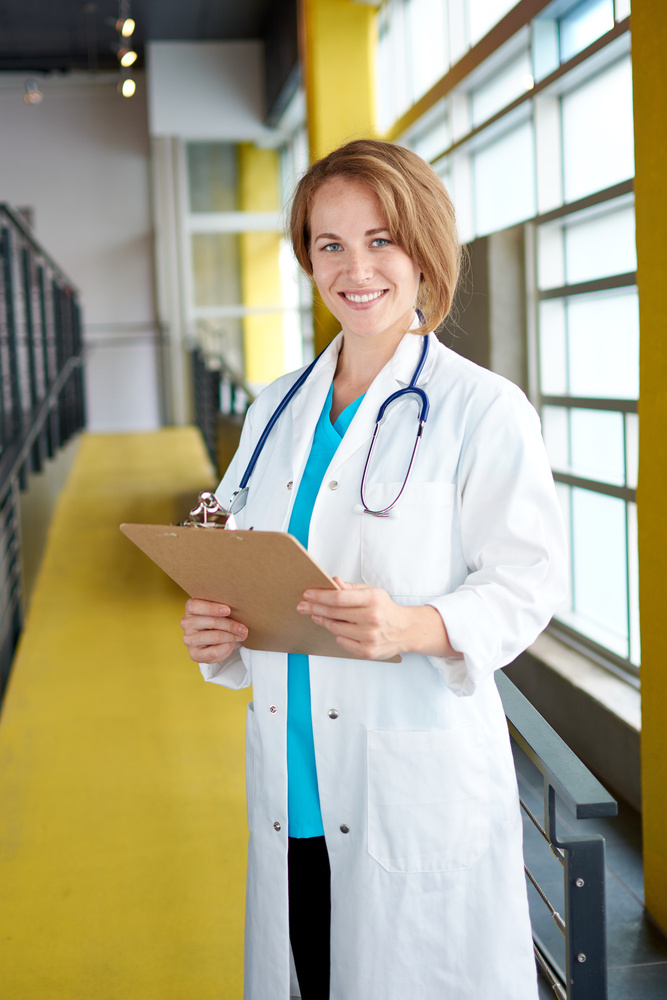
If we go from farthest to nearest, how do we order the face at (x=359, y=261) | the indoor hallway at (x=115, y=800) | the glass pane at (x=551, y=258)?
1. the glass pane at (x=551, y=258)
2. the indoor hallway at (x=115, y=800)
3. the face at (x=359, y=261)

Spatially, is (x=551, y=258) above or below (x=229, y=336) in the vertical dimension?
below

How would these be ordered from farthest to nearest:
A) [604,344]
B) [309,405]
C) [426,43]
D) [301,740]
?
Result: [426,43]
[604,344]
[309,405]
[301,740]

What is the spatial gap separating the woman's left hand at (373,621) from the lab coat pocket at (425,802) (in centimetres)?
17

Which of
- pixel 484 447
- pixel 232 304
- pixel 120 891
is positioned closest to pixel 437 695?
pixel 484 447

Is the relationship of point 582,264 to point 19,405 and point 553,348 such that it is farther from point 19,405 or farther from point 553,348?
point 19,405

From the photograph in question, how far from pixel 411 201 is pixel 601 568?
276 cm

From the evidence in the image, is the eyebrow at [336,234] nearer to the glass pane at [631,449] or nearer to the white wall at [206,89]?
the glass pane at [631,449]

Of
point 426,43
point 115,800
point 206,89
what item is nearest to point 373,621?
point 115,800

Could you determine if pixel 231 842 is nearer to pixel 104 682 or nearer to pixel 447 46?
pixel 104 682

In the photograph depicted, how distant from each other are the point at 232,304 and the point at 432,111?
5.91 metres

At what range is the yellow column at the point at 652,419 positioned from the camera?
7.16ft

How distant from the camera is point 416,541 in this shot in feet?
3.81

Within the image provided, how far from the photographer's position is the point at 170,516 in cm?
598

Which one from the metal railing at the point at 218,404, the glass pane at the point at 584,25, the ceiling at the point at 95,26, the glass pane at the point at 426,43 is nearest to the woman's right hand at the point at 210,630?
the glass pane at the point at 584,25
